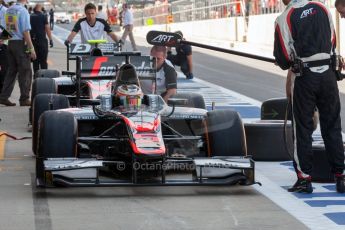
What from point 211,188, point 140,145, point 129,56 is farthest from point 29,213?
point 129,56

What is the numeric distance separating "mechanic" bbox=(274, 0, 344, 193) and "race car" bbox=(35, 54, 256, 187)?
0.52 m

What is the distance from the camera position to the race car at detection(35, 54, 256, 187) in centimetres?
952

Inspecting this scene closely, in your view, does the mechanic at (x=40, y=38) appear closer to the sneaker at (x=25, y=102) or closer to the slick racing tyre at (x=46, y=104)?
the sneaker at (x=25, y=102)

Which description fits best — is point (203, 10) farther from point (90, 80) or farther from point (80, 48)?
point (90, 80)

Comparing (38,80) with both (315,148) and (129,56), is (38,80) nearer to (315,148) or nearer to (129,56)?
(129,56)

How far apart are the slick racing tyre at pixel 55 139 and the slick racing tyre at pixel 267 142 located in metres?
2.44

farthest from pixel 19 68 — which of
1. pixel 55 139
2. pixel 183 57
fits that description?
pixel 55 139

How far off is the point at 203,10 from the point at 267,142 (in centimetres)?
4482

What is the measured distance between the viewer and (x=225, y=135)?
1007 cm

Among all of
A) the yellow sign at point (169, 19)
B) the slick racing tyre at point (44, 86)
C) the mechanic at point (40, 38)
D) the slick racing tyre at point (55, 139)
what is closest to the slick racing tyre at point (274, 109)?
the slick racing tyre at point (44, 86)

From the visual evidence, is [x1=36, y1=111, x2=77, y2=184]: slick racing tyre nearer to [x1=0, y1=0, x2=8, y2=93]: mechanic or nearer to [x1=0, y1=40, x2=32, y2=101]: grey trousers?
[x1=0, y1=40, x2=32, y2=101]: grey trousers

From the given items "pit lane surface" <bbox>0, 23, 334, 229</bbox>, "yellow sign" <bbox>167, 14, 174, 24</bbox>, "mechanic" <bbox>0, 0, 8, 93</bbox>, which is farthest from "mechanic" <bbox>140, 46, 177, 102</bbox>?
"yellow sign" <bbox>167, 14, 174, 24</bbox>

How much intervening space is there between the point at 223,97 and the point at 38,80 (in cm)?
729

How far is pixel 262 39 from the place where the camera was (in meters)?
39.0
